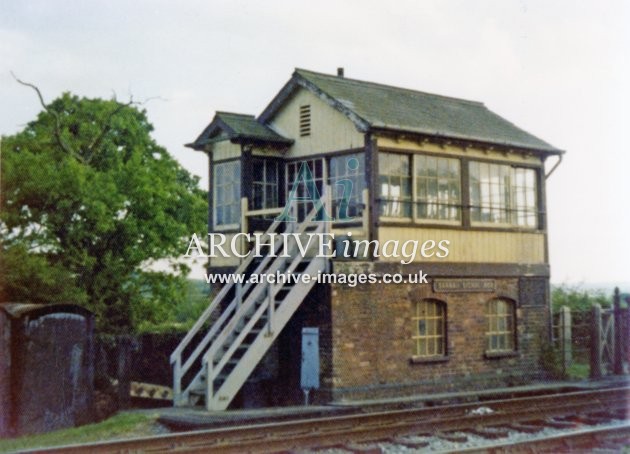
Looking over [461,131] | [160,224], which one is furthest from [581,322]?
[160,224]

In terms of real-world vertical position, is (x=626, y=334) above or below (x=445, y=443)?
above

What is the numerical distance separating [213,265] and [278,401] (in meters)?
3.66

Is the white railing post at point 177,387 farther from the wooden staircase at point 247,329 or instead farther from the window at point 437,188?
the window at point 437,188

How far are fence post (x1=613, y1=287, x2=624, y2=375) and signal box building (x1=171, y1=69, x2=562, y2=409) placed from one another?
2160 millimetres

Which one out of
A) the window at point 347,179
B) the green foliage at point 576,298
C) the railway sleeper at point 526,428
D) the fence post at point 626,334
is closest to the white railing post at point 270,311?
the window at point 347,179

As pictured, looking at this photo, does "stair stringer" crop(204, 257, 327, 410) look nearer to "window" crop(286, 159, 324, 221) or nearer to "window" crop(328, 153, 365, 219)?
"window" crop(328, 153, 365, 219)

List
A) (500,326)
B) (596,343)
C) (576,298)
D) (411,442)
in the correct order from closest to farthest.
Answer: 1. (411,442)
2. (500,326)
3. (596,343)
4. (576,298)

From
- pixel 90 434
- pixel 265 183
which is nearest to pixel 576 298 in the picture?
pixel 265 183

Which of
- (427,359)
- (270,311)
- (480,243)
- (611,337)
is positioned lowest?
(427,359)

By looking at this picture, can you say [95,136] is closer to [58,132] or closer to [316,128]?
[58,132]

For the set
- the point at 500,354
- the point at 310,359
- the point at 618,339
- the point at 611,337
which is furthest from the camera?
the point at 611,337

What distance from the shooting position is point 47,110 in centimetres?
2636

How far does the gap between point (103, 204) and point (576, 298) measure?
14980mm

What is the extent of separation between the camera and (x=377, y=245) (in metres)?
16.5
